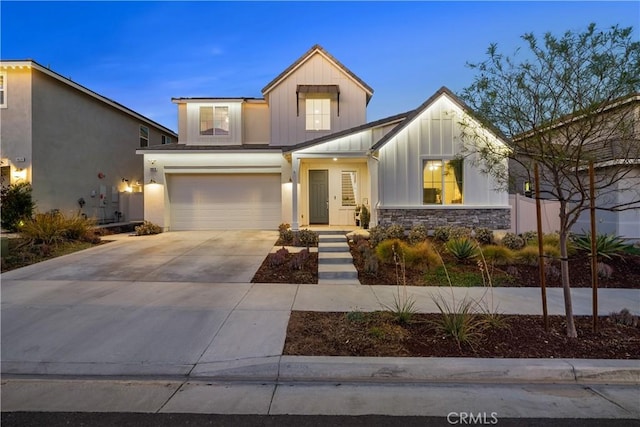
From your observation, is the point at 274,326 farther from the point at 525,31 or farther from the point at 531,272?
the point at 531,272

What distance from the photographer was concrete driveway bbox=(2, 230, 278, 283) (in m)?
7.88

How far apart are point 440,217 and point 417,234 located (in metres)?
1.57

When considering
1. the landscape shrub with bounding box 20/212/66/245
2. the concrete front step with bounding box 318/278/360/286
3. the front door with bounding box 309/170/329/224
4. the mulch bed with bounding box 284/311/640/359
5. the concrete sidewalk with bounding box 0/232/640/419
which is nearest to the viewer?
the concrete sidewalk with bounding box 0/232/640/419

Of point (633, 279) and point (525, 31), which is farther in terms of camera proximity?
point (633, 279)

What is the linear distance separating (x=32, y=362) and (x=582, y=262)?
11.2 meters

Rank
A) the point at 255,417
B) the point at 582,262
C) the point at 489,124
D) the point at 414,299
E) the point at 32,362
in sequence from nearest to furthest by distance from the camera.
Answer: the point at 255,417
the point at 32,362
the point at 489,124
the point at 414,299
the point at 582,262

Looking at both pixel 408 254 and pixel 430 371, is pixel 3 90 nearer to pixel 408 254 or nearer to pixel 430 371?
pixel 408 254

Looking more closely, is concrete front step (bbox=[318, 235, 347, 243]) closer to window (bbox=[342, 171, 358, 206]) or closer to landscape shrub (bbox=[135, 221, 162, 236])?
window (bbox=[342, 171, 358, 206])

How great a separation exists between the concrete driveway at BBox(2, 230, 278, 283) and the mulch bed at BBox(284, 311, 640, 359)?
3257 mm

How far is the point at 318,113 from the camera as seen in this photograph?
16.4 metres

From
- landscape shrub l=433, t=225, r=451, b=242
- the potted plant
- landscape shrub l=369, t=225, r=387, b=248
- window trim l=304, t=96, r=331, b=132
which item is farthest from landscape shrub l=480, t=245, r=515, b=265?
window trim l=304, t=96, r=331, b=132

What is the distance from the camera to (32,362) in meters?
4.17

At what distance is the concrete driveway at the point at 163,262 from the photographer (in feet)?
25.8

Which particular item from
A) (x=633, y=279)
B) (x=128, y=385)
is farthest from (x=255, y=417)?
(x=633, y=279)
